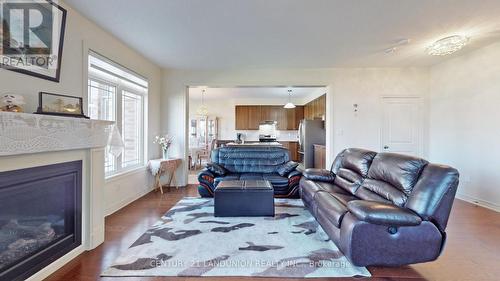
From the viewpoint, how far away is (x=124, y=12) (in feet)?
9.51

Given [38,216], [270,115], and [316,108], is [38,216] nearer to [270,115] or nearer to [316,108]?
[316,108]

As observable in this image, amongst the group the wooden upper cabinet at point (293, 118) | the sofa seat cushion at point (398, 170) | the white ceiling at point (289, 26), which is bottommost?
the sofa seat cushion at point (398, 170)

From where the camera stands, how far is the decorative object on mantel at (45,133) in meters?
1.68

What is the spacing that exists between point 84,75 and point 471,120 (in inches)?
241

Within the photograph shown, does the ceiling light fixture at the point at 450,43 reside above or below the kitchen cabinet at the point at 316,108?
above

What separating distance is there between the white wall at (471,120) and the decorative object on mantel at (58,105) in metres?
5.84

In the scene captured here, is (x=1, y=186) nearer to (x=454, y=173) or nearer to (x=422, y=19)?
(x=454, y=173)

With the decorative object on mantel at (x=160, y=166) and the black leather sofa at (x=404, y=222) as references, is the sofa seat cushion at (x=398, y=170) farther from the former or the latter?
the decorative object on mantel at (x=160, y=166)

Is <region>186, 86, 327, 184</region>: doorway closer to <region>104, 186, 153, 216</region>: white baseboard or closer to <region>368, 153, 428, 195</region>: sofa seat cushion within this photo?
<region>104, 186, 153, 216</region>: white baseboard

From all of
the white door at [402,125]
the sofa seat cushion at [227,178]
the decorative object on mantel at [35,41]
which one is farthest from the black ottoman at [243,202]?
the white door at [402,125]

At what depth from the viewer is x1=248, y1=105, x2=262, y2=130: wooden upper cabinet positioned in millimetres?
10102

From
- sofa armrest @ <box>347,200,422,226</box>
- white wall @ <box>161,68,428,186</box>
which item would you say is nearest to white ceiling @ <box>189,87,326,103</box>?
white wall @ <box>161,68,428,186</box>

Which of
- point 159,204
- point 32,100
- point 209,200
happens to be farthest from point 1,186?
point 209,200

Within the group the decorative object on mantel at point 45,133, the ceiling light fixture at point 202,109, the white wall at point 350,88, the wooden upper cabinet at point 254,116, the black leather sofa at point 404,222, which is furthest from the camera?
the wooden upper cabinet at point 254,116
